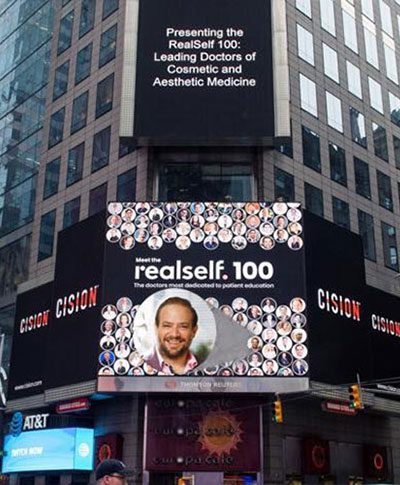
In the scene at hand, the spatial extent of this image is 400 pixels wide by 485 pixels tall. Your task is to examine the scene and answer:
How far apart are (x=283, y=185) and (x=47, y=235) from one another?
16.2 metres

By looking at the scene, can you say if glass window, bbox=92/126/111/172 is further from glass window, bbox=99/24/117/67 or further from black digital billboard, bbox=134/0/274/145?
glass window, bbox=99/24/117/67

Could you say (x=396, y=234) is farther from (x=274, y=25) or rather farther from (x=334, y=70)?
(x=274, y=25)

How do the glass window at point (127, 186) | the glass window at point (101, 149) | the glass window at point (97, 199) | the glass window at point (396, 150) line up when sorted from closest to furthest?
the glass window at point (127, 186) < the glass window at point (97, 199) < the glass window at point (101, 149) < the glass window at point (396, 150)

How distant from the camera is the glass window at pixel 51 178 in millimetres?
46906

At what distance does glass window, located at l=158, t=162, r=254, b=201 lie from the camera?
3825 cm

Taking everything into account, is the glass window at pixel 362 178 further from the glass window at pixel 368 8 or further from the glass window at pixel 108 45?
the glass window at pixel 108 45

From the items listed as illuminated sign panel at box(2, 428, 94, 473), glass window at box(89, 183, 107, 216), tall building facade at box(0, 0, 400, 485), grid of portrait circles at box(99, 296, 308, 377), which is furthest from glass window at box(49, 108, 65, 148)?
illuminated sign panel at box(2, 428, 94, 473)

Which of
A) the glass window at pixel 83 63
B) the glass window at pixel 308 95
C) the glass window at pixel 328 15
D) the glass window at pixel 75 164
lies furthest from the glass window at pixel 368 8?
the glass window at pixel 75 164

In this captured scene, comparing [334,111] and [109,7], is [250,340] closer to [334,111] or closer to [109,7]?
[334,111]

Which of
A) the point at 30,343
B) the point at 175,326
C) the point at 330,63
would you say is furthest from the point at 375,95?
the point at 30,343

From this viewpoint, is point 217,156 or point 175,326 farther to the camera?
point 217,156

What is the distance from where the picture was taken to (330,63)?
47219mm

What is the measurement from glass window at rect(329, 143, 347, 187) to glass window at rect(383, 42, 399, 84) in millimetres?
11190

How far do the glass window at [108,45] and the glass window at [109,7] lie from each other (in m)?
1.31
